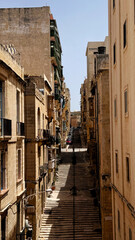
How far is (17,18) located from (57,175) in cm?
1957

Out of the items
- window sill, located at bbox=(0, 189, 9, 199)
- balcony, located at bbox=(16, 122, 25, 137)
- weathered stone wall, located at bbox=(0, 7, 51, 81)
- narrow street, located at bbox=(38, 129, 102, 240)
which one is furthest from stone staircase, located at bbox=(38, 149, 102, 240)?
weathered stone wall, located at bbox=(0, 7, 51, 81)

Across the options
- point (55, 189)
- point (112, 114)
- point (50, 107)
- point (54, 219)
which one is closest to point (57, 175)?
point (55, 189)

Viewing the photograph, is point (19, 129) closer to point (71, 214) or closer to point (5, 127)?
point (5, 127)

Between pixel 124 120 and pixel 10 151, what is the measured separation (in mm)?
5426

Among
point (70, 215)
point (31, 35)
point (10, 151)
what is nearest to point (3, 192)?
point (10, 151)

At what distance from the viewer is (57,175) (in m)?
39.2

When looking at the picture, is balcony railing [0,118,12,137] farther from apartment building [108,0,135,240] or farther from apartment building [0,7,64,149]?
apartment building [0,7,64,149]

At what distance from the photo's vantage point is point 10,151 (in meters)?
14.5

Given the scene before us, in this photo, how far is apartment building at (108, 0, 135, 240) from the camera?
38.4 ft

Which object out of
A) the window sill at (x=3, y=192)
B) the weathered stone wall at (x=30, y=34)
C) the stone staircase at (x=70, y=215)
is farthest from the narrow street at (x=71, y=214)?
the weathered stone wall at (x=30, y=34)

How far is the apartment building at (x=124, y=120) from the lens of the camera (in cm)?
1170

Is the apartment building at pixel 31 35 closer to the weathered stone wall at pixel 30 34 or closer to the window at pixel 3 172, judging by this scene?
the weathered stone wall at pixel 30 34

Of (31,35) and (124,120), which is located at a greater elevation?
(31,35)

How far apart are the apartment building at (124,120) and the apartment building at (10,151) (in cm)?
501
